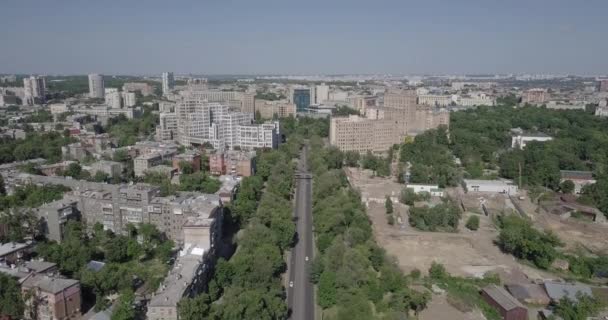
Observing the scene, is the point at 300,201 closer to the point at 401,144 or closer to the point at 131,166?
the point at 131,166

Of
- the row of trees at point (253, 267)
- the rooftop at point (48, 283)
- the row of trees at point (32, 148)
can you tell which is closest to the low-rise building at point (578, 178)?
the row of trees at point (253, 267)

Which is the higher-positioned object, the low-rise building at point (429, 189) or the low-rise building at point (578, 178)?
the low-rise building at point (578, 178)

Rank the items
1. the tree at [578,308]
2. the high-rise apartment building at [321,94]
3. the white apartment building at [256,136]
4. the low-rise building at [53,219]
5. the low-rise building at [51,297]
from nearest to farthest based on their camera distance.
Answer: the tree at [578,308] < the low-rise building at [51,297] < the low-rise building at [53,219] < the white apartment building at [256,136] < the high-rise apartment building at [321,94]

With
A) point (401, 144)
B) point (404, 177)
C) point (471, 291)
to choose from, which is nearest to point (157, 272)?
point (471, 291)

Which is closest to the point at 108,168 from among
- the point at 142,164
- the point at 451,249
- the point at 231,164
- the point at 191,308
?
the point at 142,164

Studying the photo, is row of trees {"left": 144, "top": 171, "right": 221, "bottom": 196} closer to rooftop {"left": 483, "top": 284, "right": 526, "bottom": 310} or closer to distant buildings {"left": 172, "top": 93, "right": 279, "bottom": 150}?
distant buildings {"left": 172, "top": 93, "right": 279, "bottom": 150}

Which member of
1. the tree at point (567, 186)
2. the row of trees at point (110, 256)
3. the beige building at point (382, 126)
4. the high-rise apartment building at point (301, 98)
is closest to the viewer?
the row of trees at point (110, 256)

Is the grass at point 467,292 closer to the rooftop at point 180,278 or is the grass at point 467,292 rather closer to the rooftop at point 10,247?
the rooftop at point 180,278

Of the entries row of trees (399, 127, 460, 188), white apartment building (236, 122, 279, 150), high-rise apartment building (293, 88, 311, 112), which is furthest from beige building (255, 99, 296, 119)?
A: row of trees (399, 127, 460, 188)
